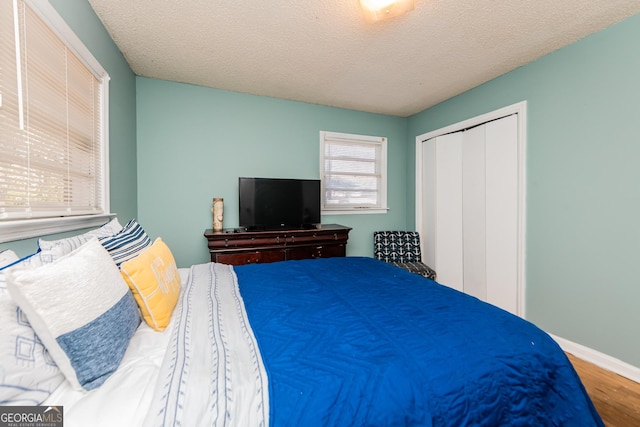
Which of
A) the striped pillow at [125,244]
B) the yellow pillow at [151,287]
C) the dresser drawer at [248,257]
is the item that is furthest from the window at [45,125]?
the dresser drawer at [248,257]

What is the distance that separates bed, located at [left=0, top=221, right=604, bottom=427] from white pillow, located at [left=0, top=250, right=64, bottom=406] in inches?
1.4

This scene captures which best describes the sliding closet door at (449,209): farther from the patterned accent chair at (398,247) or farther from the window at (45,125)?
the window at (45,125)

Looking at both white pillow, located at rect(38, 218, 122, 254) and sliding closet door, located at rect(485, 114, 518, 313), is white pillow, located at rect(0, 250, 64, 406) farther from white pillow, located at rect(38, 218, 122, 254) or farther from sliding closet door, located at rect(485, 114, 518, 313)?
sliding closet door, located at rect(485, 114, 518, 313)

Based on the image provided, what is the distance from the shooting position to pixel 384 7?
1657mm

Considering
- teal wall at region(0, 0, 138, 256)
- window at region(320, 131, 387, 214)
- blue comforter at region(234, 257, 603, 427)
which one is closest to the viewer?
blue comforter at region(234, 257, 603, 427)

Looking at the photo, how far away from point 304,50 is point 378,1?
0.85 meters

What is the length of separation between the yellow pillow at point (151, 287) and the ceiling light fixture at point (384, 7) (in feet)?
6.48

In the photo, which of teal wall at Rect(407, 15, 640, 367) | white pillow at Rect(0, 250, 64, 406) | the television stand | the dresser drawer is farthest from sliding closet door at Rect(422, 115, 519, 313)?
white pillow at Rect(0, 250, 64, 406)

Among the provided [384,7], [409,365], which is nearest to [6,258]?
[409,365]

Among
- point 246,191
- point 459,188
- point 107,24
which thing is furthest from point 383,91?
point 107,24

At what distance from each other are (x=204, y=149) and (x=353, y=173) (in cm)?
201

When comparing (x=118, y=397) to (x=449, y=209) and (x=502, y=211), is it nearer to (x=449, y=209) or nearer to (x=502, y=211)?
(x=502, y=211)

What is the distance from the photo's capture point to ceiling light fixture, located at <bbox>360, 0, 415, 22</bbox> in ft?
5.33

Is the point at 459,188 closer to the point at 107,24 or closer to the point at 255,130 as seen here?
the point at 255,130
